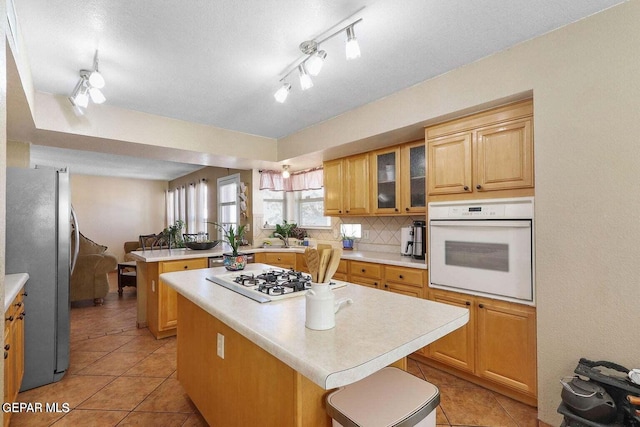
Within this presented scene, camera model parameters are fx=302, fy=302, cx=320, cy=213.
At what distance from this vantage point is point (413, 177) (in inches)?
119

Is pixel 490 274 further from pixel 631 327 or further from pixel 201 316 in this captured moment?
pixel 201 316

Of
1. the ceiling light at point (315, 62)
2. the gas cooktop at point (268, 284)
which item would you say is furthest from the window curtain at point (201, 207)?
the ceiling light at point (315, 62)

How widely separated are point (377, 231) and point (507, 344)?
6.17ft

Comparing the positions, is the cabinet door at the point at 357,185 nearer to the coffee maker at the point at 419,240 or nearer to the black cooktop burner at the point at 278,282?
the coffee maker at the point at 419,240

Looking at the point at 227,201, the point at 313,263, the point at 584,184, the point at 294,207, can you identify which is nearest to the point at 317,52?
the point at 313,263

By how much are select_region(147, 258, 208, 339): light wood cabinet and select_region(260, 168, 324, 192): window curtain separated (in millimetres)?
1721

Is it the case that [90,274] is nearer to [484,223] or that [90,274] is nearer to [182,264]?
[182,264]

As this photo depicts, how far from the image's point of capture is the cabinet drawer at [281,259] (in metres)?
4.11

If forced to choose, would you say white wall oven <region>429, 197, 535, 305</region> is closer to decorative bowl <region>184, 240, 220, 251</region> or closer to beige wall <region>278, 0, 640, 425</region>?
beige wall <region>278, 0, 640, 425</region>

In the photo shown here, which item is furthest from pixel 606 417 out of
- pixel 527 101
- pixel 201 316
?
pixel 201 316

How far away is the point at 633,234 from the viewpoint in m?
1.58

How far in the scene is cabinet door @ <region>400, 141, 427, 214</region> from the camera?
2934mm

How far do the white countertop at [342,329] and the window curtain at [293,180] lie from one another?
9.54 feet

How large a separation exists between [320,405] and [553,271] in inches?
64.4
